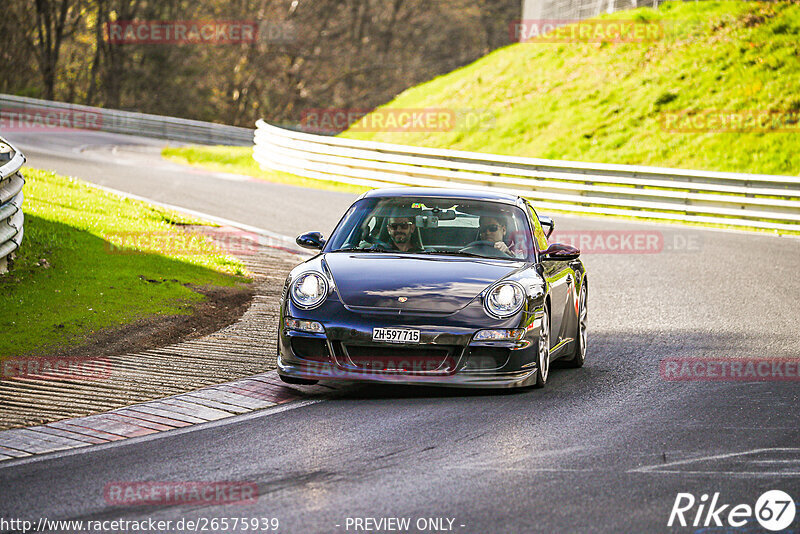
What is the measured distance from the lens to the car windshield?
8922mm

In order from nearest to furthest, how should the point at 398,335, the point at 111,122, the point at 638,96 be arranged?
the point at 398,335 < the point at 638,96 < the point at 111,122

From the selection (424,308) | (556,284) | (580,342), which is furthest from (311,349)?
(580,342)

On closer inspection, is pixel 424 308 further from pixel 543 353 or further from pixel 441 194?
pixel 441 194

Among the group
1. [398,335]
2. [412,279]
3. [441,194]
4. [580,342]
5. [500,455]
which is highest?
[441,194]

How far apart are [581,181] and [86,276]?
1525 centimetres

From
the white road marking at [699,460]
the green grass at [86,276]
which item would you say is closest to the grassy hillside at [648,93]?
the green grass at [86,276]

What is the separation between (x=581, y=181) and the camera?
2495 cm

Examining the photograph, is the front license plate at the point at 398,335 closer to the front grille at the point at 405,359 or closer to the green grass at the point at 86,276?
the front grille at the point at 405,359

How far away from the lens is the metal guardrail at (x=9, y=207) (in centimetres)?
1086

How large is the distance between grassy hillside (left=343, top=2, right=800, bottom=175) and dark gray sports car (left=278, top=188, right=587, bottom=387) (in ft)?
64.2

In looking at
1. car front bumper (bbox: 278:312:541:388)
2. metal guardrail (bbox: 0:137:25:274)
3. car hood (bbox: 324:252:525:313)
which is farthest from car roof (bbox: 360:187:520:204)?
metal guardrail (bbox: 0:137:25:274)

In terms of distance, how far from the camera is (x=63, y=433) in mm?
6914

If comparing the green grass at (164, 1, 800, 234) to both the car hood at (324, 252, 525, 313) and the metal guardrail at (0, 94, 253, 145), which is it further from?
the car hood at (324, 252, 525, 313)

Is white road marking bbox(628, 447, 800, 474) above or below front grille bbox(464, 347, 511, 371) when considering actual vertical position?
below
